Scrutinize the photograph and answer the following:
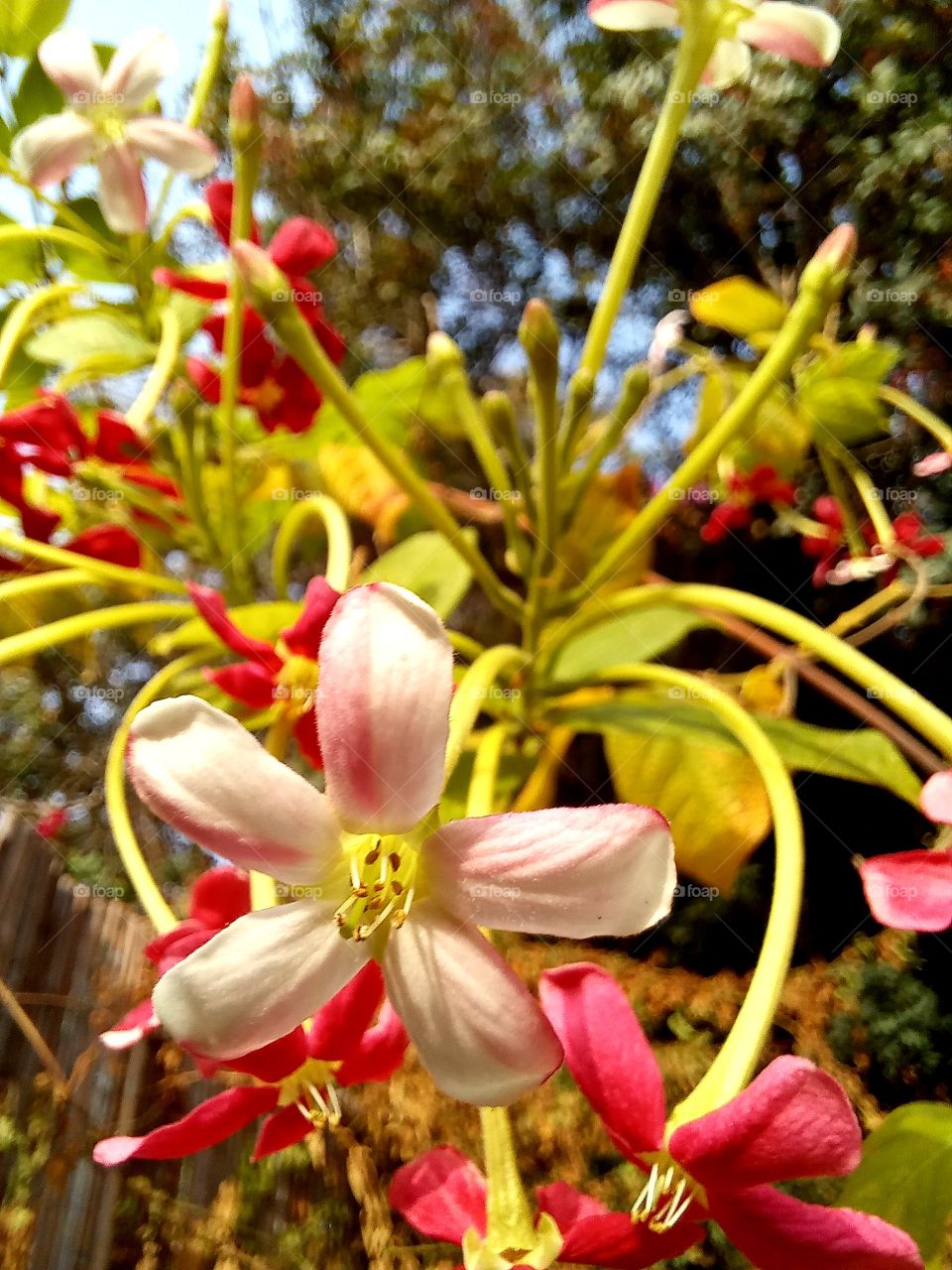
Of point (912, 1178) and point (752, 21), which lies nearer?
point (912, 1178)

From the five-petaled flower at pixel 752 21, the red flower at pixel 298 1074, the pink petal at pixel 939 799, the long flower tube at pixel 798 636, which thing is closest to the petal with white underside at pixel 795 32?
the five-petaled flower at pixel 752 21

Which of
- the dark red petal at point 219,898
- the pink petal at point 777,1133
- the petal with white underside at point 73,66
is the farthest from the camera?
the petal with white underside at point 73,66

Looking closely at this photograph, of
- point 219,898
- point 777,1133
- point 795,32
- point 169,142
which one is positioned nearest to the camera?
point 777,1133

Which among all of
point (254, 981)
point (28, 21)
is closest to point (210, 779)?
point (254, 981)

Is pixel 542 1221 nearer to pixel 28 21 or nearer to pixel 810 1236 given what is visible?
pixel 810 1236

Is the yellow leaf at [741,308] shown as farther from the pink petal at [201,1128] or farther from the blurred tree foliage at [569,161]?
the pink petal at [201,1128]

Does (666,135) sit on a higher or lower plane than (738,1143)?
higher

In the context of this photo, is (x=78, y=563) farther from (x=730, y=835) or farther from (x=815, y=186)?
(x=815, y=186)

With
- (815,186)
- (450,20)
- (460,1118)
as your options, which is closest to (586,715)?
(460,1118)
